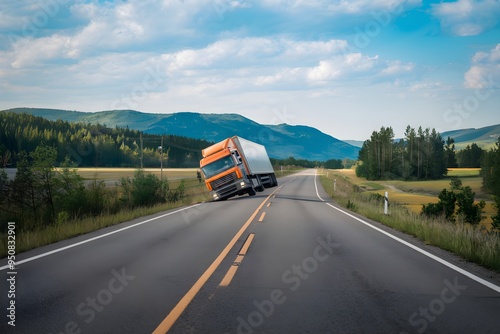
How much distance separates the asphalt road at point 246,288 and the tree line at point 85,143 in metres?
95.4

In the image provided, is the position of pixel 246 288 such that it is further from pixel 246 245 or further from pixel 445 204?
pixel 445 204

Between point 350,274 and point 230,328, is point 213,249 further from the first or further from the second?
point 230,328

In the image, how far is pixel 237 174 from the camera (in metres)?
25.0

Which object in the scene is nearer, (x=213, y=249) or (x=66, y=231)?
(x=213, y=249)

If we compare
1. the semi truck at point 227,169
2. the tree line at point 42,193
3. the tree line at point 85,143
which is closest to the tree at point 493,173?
the semi truck at point 227,169

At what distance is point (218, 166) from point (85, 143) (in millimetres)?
109978

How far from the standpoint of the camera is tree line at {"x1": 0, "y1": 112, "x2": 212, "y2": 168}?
11238 centimetres

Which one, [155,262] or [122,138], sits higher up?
[122,138]

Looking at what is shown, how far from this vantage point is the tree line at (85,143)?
112375 mm

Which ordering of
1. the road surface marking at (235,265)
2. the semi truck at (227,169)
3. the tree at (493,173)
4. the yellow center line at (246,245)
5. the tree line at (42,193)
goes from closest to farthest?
1. the road surface marking at (235,265)
2. the yellow center line at (246,245)
3. the tree line at (42,193)
4. the semi truck at (227,169)
5. the tree at (493,173)

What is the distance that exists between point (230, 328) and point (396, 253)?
5.35m

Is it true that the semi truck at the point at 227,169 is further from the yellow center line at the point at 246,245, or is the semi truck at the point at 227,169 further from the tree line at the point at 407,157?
the tree line at the point at 407,157

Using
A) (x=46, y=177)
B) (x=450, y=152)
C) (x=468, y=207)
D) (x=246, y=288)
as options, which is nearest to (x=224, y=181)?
(x=46, y=177)

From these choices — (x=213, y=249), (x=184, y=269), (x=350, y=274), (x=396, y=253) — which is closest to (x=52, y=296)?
(x=184, y=269)
